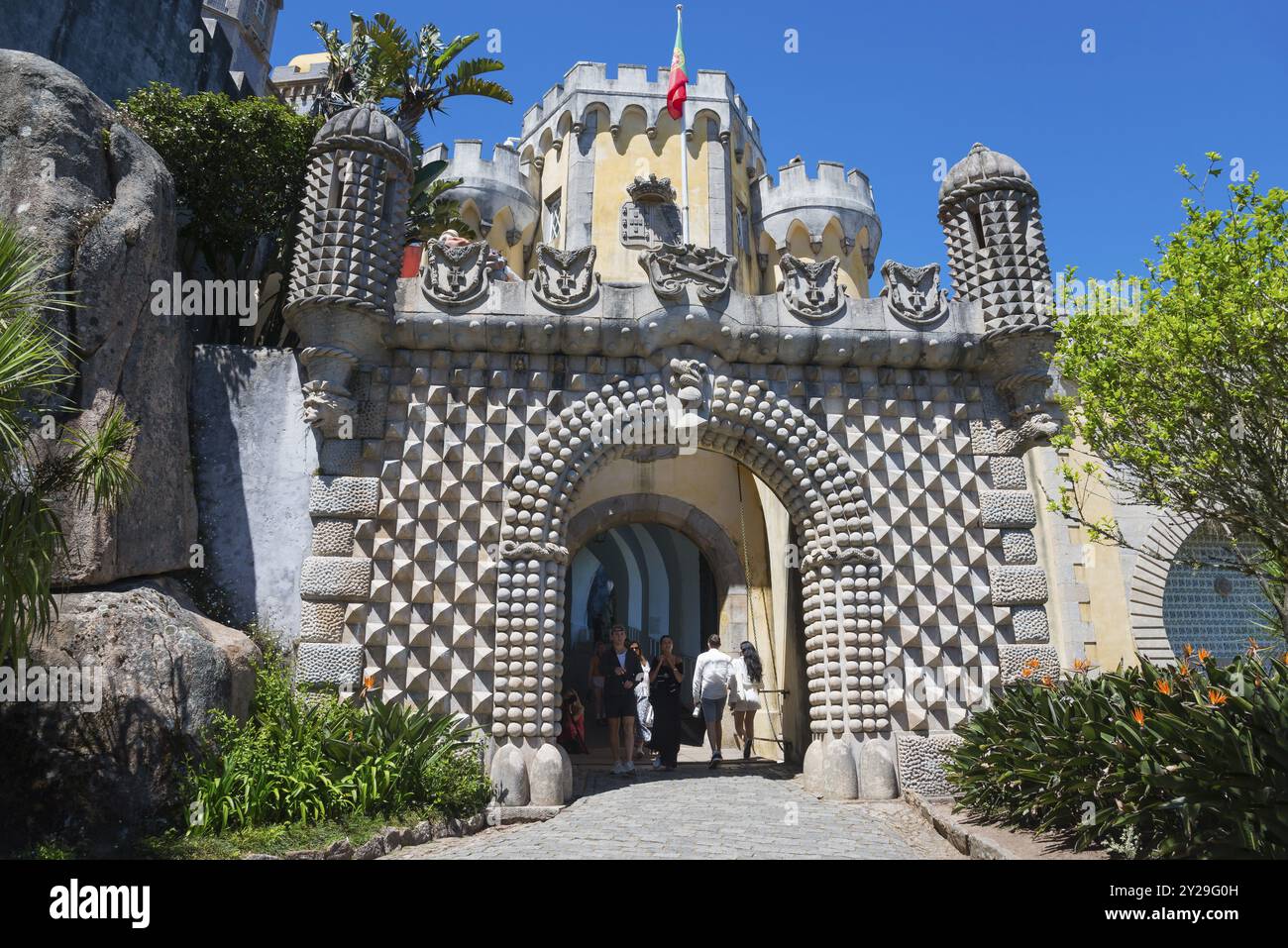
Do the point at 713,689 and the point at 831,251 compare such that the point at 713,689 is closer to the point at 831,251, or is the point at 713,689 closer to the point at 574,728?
the point at 574,728

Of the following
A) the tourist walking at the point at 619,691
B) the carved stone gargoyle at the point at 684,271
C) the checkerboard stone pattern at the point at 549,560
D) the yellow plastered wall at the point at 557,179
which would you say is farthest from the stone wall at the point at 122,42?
the tourist walking at the point at 619,691

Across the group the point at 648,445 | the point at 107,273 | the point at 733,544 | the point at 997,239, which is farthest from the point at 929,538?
the point at 107,273

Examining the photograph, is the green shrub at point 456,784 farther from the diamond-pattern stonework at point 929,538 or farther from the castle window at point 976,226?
the castle window at point 976,226

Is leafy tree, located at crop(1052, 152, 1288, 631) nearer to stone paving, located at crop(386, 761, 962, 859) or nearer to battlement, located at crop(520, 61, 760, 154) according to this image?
stone paving, located at crop(386, 761, 962, 859)

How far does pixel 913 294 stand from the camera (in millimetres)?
11477

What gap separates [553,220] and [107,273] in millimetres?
13934

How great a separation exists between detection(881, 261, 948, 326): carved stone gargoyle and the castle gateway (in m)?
0.04

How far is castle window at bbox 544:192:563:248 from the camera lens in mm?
21609

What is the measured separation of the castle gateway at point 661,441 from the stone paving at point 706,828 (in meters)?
0.62

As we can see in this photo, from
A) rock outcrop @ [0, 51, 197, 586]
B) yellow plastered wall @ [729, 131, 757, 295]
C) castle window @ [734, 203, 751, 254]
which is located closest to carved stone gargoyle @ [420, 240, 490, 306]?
rock outcrop @ [0, 51, 197, 586]

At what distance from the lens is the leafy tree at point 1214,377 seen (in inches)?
281
